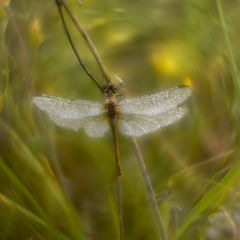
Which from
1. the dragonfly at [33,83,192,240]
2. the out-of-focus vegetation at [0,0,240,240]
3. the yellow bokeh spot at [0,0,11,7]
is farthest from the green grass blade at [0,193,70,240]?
the yellow bokeh spot at [0,0,11,7]

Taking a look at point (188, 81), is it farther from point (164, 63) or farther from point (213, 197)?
point (213, 197)

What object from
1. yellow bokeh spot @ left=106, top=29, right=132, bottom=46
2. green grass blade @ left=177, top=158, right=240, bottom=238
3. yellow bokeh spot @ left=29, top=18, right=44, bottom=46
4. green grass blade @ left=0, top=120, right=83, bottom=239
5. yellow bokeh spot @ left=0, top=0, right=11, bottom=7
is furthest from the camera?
yellow bokeh spot @ left=106, top=29, right=132, bottom=46

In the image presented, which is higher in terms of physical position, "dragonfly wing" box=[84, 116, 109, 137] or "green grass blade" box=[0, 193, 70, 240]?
"dragonfly wing" box=[84, 116, 109, 137]

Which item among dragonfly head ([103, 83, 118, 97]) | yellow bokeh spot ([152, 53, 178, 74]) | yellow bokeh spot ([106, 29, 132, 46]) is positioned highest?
yellow bokeh spot ([106, 29, 132, 46])

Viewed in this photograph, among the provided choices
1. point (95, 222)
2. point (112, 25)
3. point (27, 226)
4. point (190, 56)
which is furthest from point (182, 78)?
point (27, 226)

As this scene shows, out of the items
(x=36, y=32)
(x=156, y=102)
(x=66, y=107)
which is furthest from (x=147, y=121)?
(x=36, y=32)

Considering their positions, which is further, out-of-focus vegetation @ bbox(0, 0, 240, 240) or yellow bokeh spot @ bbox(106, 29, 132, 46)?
yellow bokeh spot @ bbox(106, 29, 132, 46)

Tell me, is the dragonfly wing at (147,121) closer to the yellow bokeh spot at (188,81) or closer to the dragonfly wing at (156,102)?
the dragonfly wing at (156,102)

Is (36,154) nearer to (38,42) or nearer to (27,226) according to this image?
(27,226)

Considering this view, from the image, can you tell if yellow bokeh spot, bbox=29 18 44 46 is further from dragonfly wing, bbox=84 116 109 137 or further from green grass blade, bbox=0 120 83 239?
dragonfly wing, bbox=84 116 109 137
